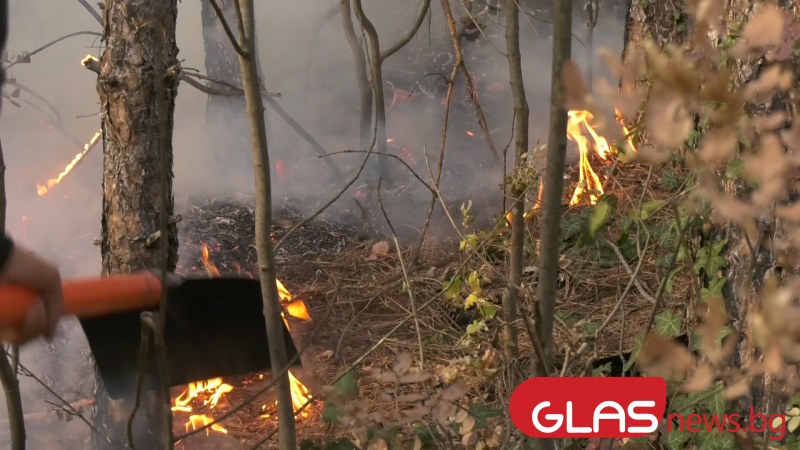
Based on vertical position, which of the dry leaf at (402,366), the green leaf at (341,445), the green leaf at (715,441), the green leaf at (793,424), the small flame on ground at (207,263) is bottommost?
the green leaf at (341,445)

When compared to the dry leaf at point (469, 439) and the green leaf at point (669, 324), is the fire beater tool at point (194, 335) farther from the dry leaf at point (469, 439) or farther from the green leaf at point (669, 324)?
the green leaf at point (669, 324)

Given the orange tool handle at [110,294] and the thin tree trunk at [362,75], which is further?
the thin tree trunk at [362,75]

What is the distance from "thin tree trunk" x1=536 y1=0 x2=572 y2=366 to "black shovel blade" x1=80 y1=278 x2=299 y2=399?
1.57m

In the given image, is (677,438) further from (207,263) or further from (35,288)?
(207,263)

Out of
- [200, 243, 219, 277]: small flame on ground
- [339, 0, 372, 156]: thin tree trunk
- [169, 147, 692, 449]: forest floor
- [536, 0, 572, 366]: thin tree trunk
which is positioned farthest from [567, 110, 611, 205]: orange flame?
[536, 0, 572, 366]: thin tree trunk

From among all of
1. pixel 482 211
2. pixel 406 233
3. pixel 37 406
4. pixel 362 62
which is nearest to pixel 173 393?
pixel 37 406

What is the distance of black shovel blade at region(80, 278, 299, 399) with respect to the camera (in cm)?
311

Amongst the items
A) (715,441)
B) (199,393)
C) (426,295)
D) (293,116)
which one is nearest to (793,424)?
(715,441)

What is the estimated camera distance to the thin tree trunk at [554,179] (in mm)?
1712

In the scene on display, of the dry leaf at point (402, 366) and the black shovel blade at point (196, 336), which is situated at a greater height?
the dry leaf at point (402, 366)

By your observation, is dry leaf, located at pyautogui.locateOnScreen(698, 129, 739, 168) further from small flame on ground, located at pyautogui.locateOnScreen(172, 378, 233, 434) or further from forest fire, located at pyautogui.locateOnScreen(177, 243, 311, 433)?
small flame on ground, located at pyautogui.locateOnScreen(172, 378, 233, 434)

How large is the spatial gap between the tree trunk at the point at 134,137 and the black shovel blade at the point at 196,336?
13.1 inches

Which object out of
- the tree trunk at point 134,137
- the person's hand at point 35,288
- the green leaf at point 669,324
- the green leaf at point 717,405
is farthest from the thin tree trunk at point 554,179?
the tree trunk at point 134,137

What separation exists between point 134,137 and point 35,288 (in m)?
1.45
